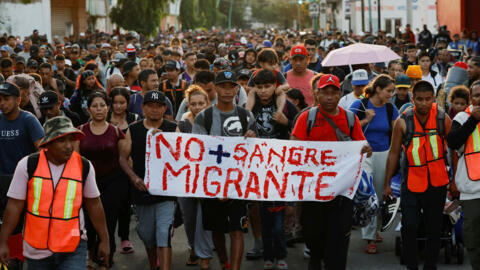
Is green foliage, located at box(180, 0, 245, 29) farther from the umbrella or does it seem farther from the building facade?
the umbrella

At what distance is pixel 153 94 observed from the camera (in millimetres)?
6867

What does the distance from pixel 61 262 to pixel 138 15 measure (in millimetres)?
41562

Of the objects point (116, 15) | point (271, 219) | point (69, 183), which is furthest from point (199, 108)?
point (116, 15)

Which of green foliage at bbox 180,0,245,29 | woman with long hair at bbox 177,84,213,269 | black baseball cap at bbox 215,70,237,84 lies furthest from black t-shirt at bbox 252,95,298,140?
green foliage at bbox 180,0,245,29

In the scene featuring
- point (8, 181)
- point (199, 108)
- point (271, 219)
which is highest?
point (199, 108)

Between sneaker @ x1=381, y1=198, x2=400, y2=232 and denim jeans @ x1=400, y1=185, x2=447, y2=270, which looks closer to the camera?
denim jeans @ x1=400, y1=185, x2=447, y2=270

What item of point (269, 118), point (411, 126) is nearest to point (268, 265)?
point (269, 118)

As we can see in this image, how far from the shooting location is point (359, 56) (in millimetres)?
10992

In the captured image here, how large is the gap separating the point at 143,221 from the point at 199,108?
54.4 inches

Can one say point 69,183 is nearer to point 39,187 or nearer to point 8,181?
point 39,187

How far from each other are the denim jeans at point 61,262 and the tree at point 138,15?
41.0 meters

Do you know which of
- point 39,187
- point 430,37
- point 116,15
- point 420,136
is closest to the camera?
point 39,187

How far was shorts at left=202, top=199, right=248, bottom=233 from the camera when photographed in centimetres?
672

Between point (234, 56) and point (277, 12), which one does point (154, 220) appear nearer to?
point (234, 56)
